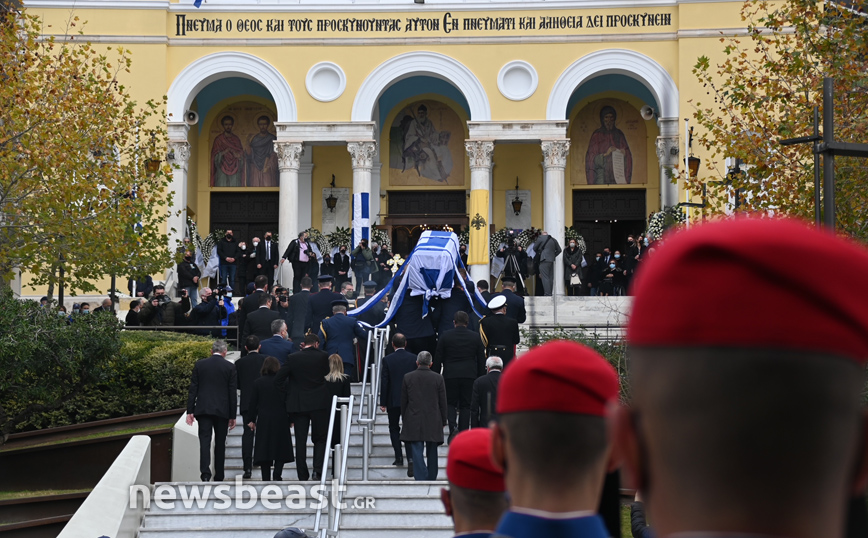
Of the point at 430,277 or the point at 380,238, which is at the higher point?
the point at 380,238

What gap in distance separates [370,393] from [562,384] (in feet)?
41.9

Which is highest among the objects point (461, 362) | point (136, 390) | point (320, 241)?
point (320, 241)

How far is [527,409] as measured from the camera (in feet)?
6.41

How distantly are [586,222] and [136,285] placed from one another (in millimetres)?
13937

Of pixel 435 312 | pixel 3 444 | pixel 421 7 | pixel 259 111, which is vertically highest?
pixel 421 7

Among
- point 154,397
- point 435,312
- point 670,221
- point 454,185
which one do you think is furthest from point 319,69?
point 435,312

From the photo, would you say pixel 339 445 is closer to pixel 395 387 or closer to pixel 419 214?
pixel 395 387

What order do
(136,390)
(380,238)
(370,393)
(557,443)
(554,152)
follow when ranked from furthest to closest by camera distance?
(554,152), (380,238), (136,390), (370,393), (557,443)

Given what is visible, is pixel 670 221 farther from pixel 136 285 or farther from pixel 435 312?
pixel 136 285

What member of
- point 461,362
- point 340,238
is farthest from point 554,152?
point 461,362

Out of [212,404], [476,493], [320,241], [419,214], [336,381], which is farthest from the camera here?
[419,214]

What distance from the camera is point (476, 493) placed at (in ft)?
8.11

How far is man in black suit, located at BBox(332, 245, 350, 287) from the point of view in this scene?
89.8 ft

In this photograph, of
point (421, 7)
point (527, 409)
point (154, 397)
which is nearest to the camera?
point (527, 409)
